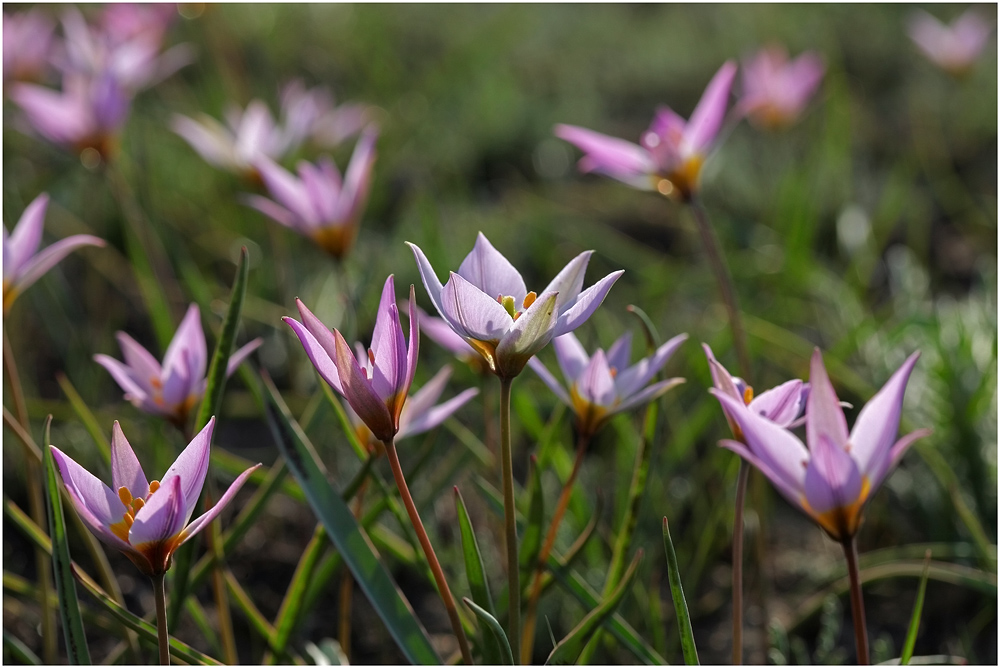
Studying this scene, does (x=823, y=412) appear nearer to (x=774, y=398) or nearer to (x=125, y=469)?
(x=774, y=398)

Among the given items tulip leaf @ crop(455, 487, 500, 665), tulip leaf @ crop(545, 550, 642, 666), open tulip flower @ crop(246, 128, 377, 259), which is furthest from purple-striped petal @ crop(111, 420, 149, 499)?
open tulip flower @ crop(246, 128, 377, 259)

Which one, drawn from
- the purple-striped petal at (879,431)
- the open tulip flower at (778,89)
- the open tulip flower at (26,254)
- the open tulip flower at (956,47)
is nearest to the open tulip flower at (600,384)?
the purple-striped petal at (879,431)

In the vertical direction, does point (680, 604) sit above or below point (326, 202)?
below

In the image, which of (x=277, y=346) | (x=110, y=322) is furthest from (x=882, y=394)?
(x=110, y=322)

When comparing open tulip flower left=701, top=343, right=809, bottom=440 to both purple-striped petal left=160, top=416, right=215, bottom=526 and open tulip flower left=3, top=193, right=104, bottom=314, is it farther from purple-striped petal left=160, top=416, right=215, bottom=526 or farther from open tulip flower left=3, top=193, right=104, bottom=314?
open tulip flower left=3, top=193, right=104, bottom=314

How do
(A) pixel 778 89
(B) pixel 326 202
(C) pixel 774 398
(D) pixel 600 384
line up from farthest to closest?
(A) pixel 778 89 → (B) pixel 326 202 → (D) pixel 600 384 → (C) pixel 774 398

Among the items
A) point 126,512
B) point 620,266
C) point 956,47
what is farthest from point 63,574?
point 956,47

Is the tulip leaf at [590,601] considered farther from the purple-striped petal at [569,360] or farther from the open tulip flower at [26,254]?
the open tulip flower at [26,254]
